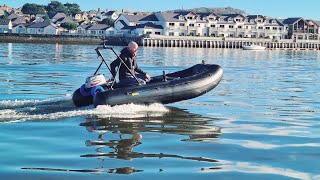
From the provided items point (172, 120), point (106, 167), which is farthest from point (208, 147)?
point (172, 120)

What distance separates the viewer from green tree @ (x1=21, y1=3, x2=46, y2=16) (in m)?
162

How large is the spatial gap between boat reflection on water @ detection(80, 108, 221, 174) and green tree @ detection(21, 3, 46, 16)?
6079 inches

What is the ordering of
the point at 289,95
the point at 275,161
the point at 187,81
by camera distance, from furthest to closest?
the point at 289,95 → the point at 187,81 → the point at 275,161

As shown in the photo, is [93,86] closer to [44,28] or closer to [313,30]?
[44,28]

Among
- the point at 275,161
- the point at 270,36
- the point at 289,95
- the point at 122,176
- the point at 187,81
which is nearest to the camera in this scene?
the point at 122,176

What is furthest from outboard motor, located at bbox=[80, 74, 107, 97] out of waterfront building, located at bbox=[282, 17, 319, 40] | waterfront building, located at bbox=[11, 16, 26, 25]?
waterfront building, located at bbox=[11, 16, 26, 25]

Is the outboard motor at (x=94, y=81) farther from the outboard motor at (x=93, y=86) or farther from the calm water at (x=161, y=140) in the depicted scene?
the calm water at (x=161, y=140)

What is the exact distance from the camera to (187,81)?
13.3m

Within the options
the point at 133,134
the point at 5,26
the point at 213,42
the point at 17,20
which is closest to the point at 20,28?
the point at 5,26

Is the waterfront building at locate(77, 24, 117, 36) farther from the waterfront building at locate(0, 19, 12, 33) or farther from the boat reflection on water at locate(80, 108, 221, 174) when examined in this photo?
the boat reflection on water at locate(80, 108, 221, 174)

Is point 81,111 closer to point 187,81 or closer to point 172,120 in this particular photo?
point 172,120

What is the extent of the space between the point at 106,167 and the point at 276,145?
3.29 metres

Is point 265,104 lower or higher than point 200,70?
lower

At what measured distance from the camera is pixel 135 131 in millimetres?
10266
